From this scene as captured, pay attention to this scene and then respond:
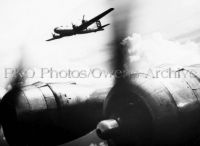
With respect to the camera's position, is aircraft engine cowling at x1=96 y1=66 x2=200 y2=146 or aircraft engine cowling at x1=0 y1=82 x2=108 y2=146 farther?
aircraft engine cowling at x1=0 y1=82 x2=108 y2=146

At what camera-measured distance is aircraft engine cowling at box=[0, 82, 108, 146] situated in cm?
1084

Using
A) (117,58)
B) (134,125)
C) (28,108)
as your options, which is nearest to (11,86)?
(28,108)

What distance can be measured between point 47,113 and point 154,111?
599cm

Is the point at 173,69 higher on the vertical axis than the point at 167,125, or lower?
higher

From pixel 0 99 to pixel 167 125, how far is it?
8.14 metres

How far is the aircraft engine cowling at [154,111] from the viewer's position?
6.35m

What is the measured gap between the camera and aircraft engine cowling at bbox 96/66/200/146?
6.35 metres

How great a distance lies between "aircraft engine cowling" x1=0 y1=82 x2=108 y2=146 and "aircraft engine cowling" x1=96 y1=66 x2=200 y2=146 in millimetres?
4440

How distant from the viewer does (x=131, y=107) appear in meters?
7.30

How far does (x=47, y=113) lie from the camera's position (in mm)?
11133

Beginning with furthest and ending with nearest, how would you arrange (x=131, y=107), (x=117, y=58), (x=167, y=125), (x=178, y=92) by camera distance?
(x=117, y=58) < (x=131, y=107) < (x=178, y=92) < (x=167, y=125)

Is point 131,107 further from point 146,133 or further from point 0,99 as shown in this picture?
point 0,99

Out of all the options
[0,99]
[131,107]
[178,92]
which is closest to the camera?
[178,92]

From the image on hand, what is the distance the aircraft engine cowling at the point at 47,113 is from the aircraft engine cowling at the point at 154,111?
4440 mm
